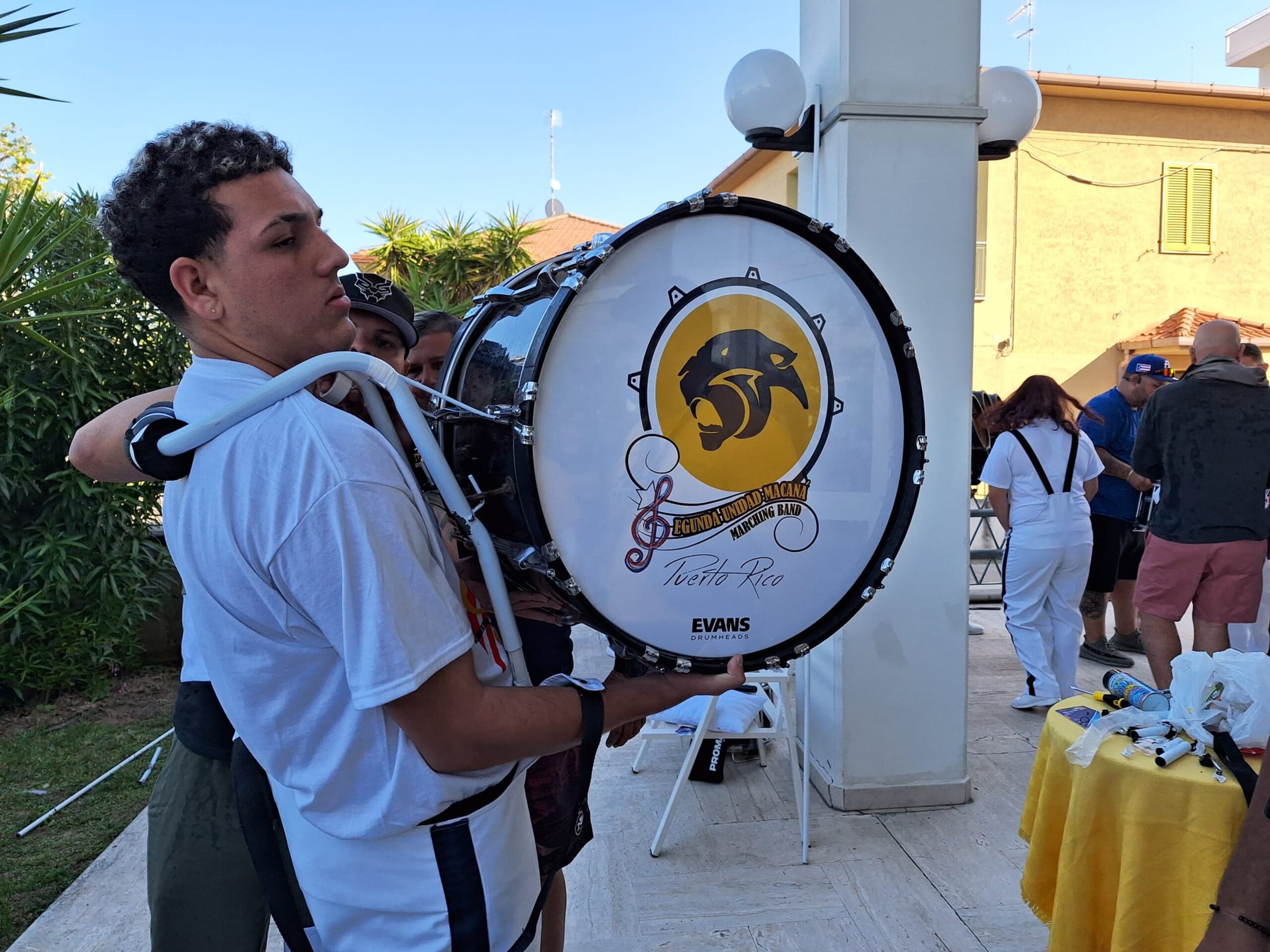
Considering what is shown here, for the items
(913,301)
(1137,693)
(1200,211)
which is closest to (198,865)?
(1137,693)

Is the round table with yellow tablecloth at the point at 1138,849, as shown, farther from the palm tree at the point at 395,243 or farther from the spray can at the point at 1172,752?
the palm tree at the point at 395,243

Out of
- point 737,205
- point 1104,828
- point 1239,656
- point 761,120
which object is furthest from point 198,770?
point 761,120

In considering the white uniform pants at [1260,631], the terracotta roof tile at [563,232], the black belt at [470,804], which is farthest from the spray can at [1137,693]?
the terracotta roof tile at [563,232]

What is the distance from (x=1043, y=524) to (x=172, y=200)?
4253 millimetres

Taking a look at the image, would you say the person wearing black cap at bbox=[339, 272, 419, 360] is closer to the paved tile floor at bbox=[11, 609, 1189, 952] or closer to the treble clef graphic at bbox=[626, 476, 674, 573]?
the treble clef graphic at bbox=[626, 476, 674, 573]

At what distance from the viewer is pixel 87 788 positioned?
388cm

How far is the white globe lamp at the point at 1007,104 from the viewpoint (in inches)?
130

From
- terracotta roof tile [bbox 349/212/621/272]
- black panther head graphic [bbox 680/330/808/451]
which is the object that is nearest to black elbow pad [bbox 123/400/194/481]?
black panther head graphic [bbox 680/330/808/451]

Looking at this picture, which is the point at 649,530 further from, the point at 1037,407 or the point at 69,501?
the point at 69,501

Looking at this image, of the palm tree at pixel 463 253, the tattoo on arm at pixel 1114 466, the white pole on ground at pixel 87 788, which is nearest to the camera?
the white pole on ground at pixel 87 788

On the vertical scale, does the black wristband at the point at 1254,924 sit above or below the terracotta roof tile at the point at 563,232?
below

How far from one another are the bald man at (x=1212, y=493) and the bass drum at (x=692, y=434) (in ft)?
11.0

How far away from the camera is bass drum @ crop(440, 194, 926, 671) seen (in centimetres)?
112

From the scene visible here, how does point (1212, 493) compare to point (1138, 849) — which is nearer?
point (1138, 849)
